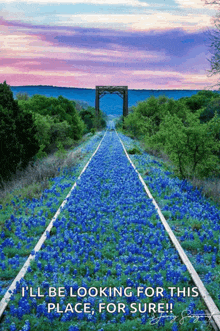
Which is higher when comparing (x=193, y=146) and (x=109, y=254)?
(x=193, y=146)

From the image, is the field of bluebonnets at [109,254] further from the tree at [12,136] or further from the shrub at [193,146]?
the tree at [12,136]

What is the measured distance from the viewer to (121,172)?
44.2 ft

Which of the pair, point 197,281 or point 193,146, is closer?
point 197,281

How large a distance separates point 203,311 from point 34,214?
5091 millimetres

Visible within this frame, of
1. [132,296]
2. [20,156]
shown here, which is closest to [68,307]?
[132,296]

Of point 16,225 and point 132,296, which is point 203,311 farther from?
point 16,225

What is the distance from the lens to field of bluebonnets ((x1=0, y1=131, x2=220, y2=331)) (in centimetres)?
397

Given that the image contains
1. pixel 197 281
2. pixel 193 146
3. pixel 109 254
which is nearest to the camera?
pixel 197 281

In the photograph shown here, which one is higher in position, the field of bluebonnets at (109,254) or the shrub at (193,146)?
the shrub at (193,146)

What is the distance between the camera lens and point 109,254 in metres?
5.62

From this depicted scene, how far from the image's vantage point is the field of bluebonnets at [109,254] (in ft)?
13.0

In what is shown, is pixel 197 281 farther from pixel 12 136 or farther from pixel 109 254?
pixel 12 136

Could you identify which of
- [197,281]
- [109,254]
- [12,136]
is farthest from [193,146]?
[12,136]

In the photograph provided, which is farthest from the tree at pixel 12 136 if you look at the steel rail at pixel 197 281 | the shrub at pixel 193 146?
the steel rail at pixel 197 281
